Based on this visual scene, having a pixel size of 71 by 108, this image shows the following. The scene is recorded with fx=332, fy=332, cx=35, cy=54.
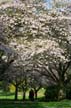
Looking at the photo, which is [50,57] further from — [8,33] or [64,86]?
[64,86]

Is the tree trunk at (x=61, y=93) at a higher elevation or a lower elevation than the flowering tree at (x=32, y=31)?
lower

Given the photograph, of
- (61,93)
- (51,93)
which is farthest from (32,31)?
(51,93)

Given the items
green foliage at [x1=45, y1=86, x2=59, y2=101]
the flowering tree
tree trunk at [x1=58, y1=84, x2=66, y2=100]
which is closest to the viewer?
the flowering tree

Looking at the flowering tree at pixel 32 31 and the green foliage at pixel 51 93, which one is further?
the green foliage at pixel 51 93

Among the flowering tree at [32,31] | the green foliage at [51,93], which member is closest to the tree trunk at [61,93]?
the green foliage at [51,93]

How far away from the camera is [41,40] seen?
22484 mm

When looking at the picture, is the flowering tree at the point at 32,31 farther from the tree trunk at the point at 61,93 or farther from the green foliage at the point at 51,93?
the green foliage at the point at 51,93

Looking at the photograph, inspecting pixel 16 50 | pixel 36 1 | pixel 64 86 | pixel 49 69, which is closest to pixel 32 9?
pixel 36 1

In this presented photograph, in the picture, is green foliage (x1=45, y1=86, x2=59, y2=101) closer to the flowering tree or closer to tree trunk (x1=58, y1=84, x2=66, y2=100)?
tree trunk (x1=58, y1=84, x2=66, y2=100)

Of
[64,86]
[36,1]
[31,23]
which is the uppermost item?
[36,1]

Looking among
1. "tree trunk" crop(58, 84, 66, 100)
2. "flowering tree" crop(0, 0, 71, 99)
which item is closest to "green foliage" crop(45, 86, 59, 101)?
"tree trunk" crop(58, 84, 66, 100)

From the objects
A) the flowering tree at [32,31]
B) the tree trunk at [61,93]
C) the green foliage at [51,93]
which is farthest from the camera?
the green foliage at [51,93]

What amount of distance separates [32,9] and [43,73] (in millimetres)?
13020

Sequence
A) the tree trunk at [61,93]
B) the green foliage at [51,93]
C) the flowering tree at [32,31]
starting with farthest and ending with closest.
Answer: the green foliage at [51,93], the tree trunk at [61,93], the flowering tree at [32,31]
